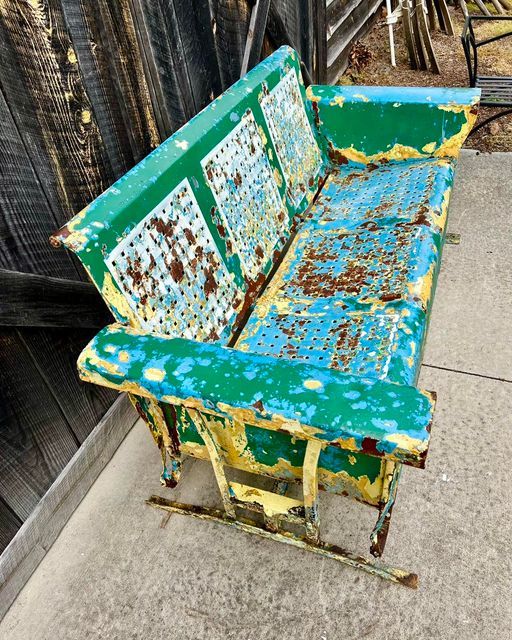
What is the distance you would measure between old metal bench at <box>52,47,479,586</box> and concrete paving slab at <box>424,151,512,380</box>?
0.55 m

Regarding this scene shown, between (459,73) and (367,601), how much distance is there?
5.81m

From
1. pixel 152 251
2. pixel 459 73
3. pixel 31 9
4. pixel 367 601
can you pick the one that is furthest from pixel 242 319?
pixel 459 73

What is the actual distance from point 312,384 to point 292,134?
1.77m

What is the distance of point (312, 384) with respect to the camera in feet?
3.93

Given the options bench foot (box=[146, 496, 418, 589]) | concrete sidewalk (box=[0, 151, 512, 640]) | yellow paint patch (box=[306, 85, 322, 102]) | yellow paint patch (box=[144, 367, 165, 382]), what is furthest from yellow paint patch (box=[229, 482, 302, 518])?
yellow paint patch (box=[306, 85, 322, 102])

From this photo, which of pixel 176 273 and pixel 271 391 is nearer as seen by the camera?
pixel 271 391

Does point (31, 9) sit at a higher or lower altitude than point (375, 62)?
higher

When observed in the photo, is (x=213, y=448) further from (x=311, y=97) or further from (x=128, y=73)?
(x=311, y=97)

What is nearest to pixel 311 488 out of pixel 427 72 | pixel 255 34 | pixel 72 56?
pixel 72 56

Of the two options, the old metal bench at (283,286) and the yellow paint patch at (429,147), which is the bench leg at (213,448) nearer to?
the old metal bench at (283,286)

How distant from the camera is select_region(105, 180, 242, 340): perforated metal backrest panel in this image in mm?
1516

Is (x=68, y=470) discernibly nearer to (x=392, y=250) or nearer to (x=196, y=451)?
(x=196, y=451)

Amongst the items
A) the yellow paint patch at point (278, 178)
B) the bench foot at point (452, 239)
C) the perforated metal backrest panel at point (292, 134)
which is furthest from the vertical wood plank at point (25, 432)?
the bench foot at point (452, 239)

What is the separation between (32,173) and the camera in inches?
63.1
